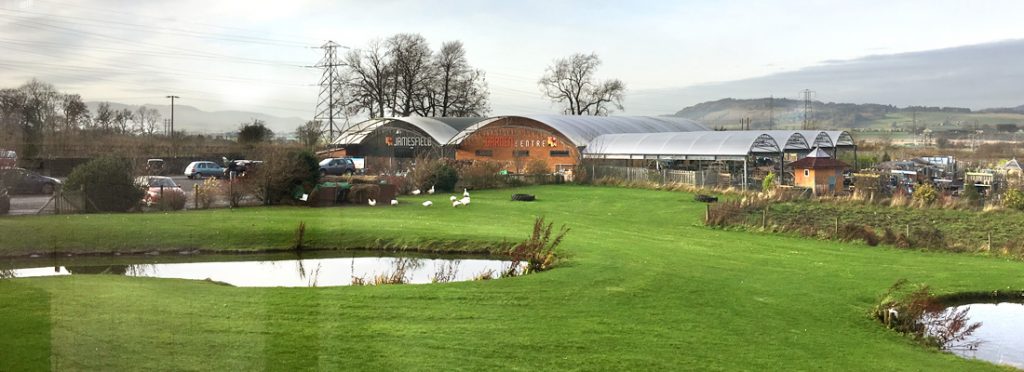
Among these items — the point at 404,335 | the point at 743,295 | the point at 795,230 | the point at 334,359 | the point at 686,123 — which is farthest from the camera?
the point at 686,123

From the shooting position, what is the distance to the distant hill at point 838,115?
406 feet

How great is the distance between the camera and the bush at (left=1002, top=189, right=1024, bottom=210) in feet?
84.9

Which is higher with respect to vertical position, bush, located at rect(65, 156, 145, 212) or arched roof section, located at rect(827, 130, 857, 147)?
arched roof section, located at rect(827, 130, 857, 147)

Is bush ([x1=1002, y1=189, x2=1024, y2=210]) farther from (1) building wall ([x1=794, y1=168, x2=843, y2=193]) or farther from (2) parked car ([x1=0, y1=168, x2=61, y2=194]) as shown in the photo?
(2) parked car ([x1=0, y1=168, x2=61, y2=194])

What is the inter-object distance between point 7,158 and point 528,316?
14.9m

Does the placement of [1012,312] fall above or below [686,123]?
below

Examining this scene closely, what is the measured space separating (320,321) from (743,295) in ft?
21.8

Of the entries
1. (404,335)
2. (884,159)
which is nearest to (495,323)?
(404,335)

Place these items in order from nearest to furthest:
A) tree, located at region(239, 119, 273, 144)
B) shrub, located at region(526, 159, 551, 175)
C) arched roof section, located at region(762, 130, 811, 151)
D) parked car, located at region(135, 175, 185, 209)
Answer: parked car, located at region(135, 175, 185, 209)
arched roof section, located at region(762, 130, 811, 151)
shrub, located at region(526, 159, 551, 175)
tree, located at region(239, 119, 273, 144)

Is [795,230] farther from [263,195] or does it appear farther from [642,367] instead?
[263,195]

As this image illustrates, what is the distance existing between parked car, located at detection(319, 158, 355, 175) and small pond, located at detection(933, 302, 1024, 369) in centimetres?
3709

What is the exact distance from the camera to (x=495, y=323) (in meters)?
10.1

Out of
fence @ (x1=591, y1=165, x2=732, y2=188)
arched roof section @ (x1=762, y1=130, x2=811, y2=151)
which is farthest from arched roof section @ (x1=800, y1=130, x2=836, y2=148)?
fence @ (x1=591, y1=165, x2=732, y2=188)

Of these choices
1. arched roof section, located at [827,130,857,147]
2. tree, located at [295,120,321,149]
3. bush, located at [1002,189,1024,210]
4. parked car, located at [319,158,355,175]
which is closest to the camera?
bush, located at [1002,189,1024,210]
